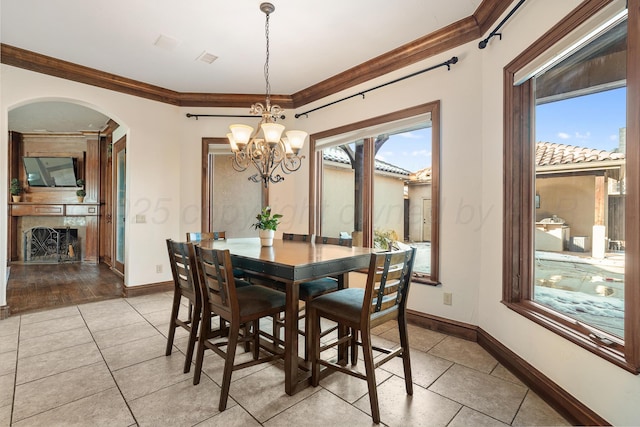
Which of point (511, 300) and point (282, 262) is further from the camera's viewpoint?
point (511, 300)

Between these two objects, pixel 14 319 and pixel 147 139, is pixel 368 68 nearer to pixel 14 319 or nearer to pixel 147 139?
pixel 147 139

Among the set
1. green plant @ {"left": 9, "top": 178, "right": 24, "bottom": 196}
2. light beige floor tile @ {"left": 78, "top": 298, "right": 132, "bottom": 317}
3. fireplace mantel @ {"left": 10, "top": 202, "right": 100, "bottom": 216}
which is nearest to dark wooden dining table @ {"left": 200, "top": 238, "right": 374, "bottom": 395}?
light beige floor tile @ {"left": 78, "top": 298, "right": 132, "bottom": 317}

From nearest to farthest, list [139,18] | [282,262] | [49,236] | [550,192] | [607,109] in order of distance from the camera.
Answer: [607,109]
[282,262]
[550,192]
[139,18]
[49,236]

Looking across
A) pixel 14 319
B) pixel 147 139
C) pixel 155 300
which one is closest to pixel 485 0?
pixel 147 139

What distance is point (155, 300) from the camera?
13.0 feet

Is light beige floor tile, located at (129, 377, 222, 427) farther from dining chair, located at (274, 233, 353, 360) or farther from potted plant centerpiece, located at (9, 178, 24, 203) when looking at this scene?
potted plant centerpiece, located at (9, 178, 24, 203)

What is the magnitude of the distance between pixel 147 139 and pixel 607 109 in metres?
4.69

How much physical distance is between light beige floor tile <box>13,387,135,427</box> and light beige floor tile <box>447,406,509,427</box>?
176 cm

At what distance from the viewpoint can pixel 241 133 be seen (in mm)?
2646

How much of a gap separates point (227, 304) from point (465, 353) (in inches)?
76.3

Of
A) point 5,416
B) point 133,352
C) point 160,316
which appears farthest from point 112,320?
point 5,416

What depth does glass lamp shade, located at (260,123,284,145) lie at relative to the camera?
2486 mm

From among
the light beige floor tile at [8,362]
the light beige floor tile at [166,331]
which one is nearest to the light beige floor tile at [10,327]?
the light beige floor tile at [8,362]

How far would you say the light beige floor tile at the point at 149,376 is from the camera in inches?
78.0
